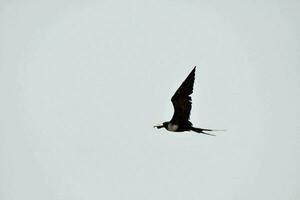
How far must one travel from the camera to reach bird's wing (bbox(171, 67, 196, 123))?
22.3 meters

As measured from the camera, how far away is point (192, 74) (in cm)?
2217

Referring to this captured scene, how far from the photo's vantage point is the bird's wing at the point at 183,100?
73.2 ft

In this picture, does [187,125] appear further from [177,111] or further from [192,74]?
[192,74]

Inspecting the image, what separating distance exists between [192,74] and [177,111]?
1714 mm

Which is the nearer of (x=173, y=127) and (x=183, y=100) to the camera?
(x=183, y=100)

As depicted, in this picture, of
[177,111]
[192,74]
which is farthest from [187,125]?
[192,74]

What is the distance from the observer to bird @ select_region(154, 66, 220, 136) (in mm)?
22391

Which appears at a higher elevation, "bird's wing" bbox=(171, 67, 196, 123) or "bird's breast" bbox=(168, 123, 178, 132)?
"bird's wing" bbox=(171, 67, 196, 123)

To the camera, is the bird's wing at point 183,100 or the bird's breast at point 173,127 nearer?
the bird's wing at point 183,100

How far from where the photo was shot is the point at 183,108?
2308cm

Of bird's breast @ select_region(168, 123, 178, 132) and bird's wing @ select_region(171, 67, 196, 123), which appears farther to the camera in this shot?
bird's breast @ select_region(168, 123, 178, 132)

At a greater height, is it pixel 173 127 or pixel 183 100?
pixel 183 100

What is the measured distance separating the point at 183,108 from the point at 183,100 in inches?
17.4

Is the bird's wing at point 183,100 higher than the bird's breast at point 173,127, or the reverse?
the bird's wing at point 183,100
